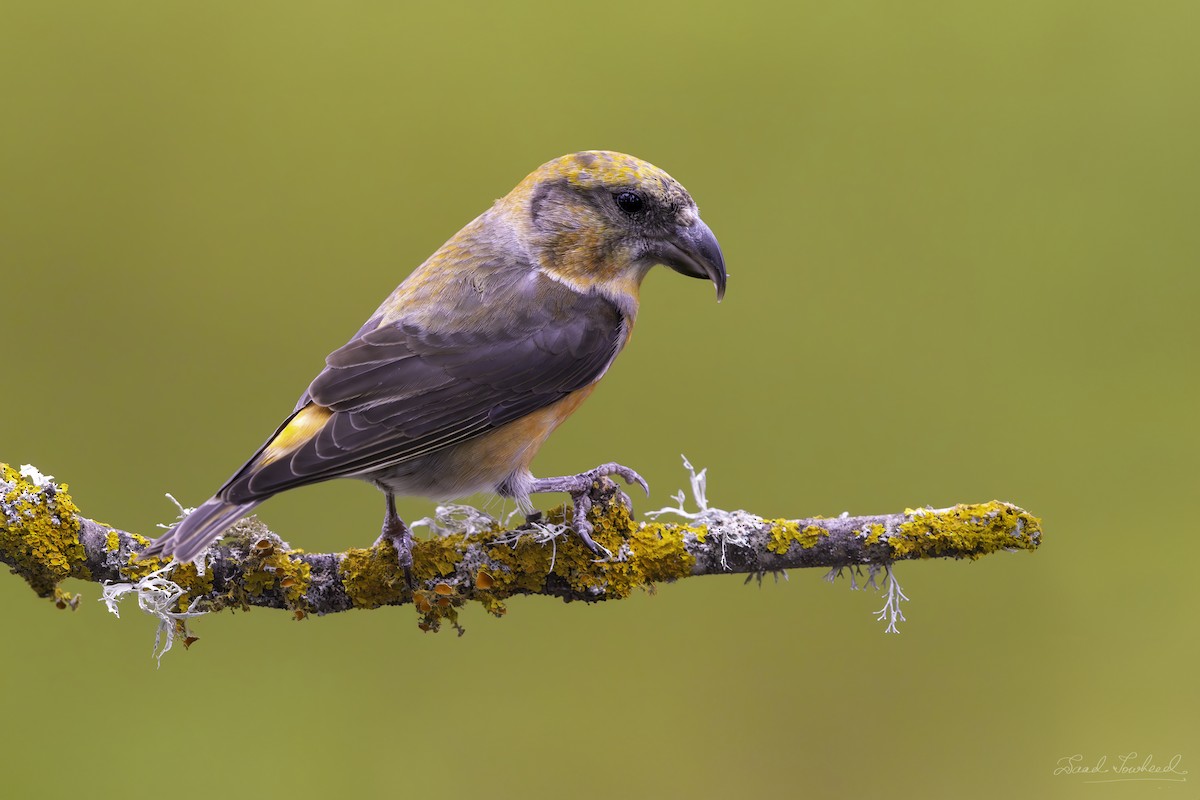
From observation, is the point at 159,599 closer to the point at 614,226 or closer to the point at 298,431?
the point at 298,431

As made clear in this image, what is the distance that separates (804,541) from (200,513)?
4.56 feet

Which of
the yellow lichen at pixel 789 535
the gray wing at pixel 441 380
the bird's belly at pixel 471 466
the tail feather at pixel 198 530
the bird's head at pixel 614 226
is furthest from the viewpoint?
the bird's head at pixel 614 226

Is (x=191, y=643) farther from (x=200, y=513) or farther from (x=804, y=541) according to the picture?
(x=804, y=541)

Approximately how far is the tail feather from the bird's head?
50.3 inches

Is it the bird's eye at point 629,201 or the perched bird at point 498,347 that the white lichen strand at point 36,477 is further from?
the bird's eye at point 629,201

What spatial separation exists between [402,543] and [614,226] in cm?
124

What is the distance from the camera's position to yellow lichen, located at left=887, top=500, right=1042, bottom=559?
2309 mm

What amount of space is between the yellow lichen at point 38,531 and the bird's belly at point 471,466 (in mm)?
727

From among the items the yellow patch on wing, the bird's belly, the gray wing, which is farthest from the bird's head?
the yellow patch on wing

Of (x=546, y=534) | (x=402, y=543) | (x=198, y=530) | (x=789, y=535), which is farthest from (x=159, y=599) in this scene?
(x=789, y=535)

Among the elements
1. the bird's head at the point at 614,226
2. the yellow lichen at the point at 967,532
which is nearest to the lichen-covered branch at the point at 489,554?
the yellow lichen at the point at 967,532

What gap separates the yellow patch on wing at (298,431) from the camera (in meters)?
2.64

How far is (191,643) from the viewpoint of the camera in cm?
244

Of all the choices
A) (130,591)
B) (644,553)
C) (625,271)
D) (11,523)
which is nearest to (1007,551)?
(644,553)
